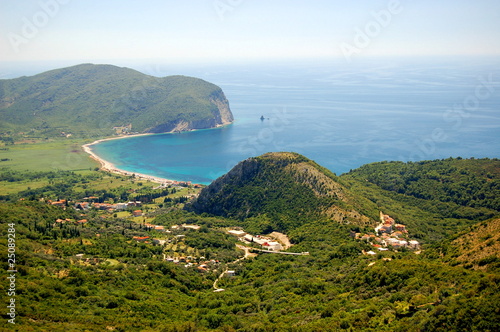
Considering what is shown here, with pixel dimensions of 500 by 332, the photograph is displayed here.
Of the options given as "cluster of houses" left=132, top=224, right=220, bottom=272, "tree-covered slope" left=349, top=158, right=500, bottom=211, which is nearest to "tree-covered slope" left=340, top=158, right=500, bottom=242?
"tree-covered slope" left=349, top=158, right=500, bottom=211

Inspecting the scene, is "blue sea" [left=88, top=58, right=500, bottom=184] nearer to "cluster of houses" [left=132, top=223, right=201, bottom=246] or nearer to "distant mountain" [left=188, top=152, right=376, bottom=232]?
"distant mountain" [left=188, top=152, right=376, bottom=232]

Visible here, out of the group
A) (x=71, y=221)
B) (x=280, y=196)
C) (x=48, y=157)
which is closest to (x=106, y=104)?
(x=48, y=157)

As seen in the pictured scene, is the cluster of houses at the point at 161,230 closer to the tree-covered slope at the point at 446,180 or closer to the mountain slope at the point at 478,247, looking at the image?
the mountain slope at the point at 478,247

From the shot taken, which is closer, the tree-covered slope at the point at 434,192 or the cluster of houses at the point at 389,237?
the cluster of houses at the point at 389,237

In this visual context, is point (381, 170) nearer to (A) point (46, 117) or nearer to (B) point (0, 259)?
(B) point (0, 259)

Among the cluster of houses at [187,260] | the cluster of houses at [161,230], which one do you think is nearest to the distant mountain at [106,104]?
the cluster of houses at [161,230]

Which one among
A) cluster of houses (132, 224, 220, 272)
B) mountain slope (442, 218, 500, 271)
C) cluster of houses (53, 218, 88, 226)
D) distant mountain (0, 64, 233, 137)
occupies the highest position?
distant mountain (0, 64, 233, 137)
